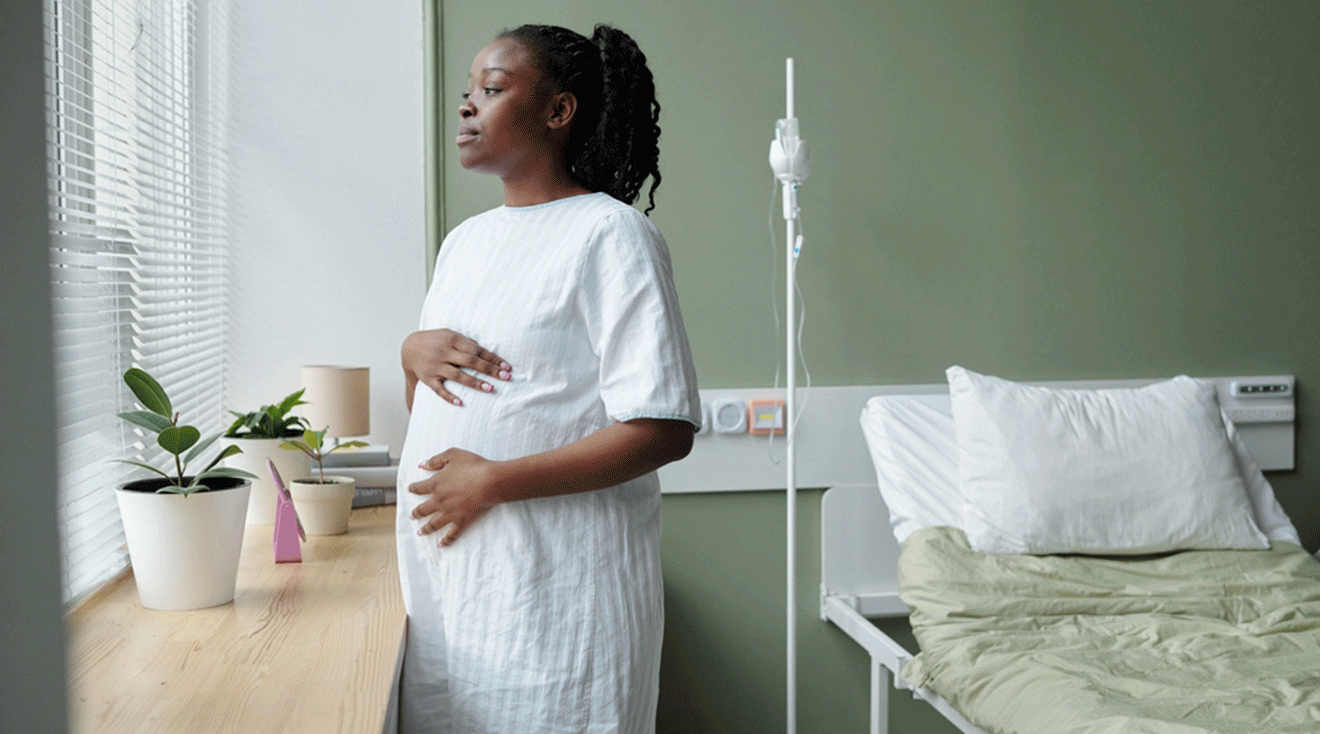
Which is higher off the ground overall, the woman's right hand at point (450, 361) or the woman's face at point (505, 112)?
the woman's face at point (505, 112)

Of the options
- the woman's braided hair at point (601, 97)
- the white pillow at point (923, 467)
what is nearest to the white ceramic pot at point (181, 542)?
the woman's braided hair at point (601, 97)

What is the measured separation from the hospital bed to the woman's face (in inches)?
43.0

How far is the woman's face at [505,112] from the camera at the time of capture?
122 cm

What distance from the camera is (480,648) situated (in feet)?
3.86

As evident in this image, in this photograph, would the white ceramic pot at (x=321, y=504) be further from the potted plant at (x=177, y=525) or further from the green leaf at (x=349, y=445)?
the potted plant at (x=177, y=525)

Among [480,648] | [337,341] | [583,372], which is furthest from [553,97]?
[337,341]

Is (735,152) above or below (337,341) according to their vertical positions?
above

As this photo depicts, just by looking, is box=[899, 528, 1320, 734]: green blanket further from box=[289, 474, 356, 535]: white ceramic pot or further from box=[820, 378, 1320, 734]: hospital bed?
box=[289, 474, 356, 535]: white ceramic pot

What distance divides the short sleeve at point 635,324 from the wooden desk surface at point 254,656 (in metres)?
0.39

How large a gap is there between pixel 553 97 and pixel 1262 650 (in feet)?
5.00

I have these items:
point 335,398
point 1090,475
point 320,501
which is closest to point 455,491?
point 320,501

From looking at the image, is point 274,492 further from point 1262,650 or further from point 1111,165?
point 1111,165

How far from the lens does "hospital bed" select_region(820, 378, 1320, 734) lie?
1565mm

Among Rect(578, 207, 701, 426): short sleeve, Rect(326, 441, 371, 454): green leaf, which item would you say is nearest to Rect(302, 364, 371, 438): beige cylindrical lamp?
Rect(326, 441, 371, 454): green leaf
